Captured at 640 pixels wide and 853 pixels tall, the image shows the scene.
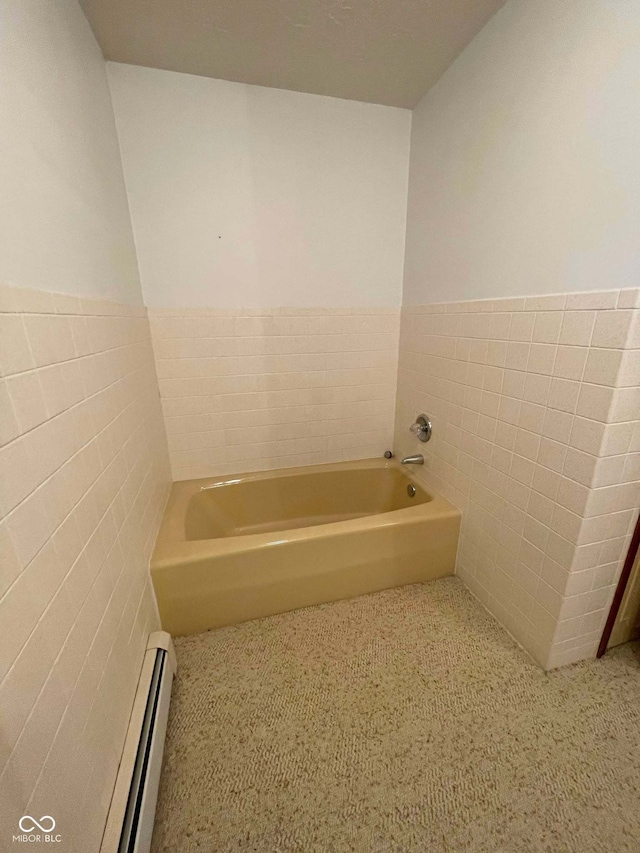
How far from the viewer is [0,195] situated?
589 millimetres

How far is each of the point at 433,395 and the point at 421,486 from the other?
493 mm

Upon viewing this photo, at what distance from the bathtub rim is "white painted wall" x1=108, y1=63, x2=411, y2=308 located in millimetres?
990

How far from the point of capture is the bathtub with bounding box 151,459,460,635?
1273 mm

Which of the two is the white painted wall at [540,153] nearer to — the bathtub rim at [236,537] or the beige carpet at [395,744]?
the bathtub rim at [236,537]

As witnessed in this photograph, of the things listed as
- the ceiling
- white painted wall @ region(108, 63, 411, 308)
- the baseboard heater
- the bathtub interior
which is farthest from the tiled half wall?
the baseboard heater

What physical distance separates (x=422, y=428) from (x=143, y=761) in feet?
5.21

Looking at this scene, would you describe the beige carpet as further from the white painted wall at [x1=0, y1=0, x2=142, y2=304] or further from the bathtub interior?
the white painted wall at [x1=0, y1=0, x2=142, y2=304]

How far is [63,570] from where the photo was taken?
2.10 feet

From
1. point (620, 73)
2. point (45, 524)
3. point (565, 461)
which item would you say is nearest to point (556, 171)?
point (620, 73)

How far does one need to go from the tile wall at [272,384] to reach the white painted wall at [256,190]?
0.41ft

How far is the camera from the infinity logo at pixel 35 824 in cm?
45

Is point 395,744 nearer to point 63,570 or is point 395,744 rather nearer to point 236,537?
point 236,537

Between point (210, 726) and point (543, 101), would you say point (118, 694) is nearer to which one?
point (210, 726)

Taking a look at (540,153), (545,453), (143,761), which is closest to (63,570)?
(143,761)
